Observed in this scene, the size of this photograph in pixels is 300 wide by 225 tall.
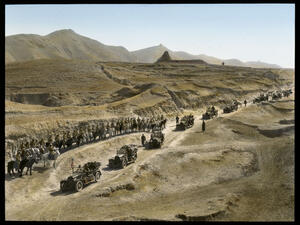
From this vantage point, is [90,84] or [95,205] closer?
[95,205]

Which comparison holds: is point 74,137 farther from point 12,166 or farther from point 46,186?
point 46,186

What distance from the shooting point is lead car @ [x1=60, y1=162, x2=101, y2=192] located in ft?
68.1

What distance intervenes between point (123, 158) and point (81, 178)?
19.1ft

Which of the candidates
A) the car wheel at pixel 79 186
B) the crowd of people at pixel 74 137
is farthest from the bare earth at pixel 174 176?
the crowd of people at pixel 74 137

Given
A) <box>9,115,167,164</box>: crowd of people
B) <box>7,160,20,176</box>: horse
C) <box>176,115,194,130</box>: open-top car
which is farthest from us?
<box>176,115,194,130</box>: open-top car

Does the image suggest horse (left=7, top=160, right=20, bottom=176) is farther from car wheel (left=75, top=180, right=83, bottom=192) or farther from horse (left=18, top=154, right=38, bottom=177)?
car wheel (left=75, top=180, right=83, bottom=192)

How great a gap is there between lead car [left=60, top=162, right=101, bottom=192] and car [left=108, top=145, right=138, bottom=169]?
9.94ft

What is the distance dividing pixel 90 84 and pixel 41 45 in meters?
114

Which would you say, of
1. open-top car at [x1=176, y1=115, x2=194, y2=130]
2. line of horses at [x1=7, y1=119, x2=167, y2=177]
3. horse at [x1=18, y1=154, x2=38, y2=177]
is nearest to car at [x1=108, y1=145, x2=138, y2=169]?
line of horses at [x1=7, y1=119, x2=167, y2=177]

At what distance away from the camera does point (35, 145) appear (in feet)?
93.0

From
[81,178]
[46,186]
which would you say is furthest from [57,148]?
[81,178]

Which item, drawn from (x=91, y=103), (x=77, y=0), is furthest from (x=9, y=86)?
(x=77, y=0)
